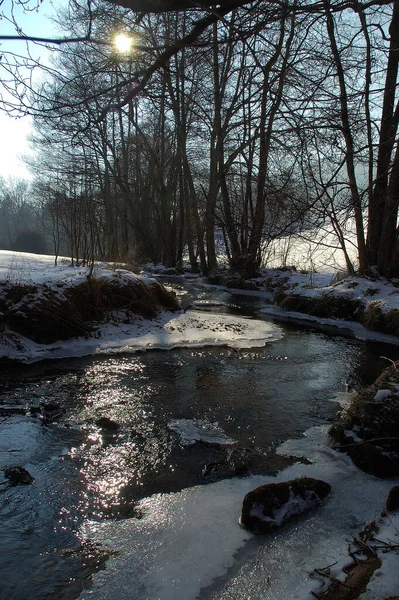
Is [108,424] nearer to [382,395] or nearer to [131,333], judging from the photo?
[382,395]

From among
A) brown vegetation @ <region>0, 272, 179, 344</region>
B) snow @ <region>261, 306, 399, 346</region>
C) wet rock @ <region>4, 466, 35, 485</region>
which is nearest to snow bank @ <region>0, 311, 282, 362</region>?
brown vegetation @ <region>0, 272, 179, 344</region>

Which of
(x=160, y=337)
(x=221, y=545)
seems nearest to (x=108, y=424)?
(x=221, y=545)

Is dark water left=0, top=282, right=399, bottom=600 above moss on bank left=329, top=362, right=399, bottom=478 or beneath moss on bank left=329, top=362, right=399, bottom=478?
beneath

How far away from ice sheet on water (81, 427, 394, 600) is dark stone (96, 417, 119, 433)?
1082 millimetres

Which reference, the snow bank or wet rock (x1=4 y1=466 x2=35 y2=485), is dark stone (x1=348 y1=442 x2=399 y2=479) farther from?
the snow bank

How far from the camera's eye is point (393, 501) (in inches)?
101

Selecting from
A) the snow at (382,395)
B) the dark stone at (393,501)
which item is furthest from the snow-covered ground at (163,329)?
the dark stone at (393,501)

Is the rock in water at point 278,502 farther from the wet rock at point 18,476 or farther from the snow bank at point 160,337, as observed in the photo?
the snow bank at point 160,337

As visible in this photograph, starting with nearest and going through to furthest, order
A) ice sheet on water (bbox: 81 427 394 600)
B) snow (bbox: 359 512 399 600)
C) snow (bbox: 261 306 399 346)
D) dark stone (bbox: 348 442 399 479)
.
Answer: snow (bbox: 359 512 399 600), ice sheet on water (bbox: 81 427 394 600), dark stone (bbox: 348 442 399 479), snow (bbox: 261 306 399 346)

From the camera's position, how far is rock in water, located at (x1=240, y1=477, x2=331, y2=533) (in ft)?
8.27

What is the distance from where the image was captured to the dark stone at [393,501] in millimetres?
2549

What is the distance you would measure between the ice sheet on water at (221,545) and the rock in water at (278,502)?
2.5 inches

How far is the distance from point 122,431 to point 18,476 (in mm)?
1007

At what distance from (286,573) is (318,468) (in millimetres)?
1215
